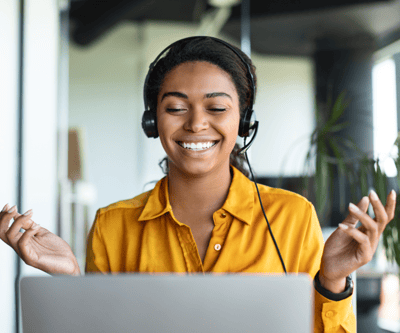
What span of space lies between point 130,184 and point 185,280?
12.3ft

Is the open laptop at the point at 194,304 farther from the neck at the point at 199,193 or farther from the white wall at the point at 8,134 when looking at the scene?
the white wall at the point at 8,134

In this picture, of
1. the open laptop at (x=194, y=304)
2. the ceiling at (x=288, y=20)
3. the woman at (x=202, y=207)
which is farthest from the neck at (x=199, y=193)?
the ceiling at (x=288, y=20)

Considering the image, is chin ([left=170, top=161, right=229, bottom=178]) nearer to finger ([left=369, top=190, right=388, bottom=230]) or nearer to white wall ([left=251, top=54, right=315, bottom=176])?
finger ([left=369, top=190, right=388, bottom=230])

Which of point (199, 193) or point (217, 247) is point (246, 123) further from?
point (217, 247)

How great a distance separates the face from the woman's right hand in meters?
0.42

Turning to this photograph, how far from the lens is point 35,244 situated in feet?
3.37

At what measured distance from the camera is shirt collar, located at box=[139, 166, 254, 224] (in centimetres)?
124

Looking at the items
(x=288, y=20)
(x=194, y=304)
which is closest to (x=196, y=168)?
(x=194, y=304)

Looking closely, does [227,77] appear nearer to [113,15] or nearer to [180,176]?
[180,176]

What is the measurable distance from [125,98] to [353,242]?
3.70 meters

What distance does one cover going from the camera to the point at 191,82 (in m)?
1.20

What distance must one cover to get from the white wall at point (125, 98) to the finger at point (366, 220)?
3.14m

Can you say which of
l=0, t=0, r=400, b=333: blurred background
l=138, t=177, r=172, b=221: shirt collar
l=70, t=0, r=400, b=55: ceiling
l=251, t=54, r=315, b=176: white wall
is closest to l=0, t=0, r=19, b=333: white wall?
l=0, t=0, r=400, b=333: blurred background

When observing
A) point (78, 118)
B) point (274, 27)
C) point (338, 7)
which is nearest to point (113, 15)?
point (78, 118)
